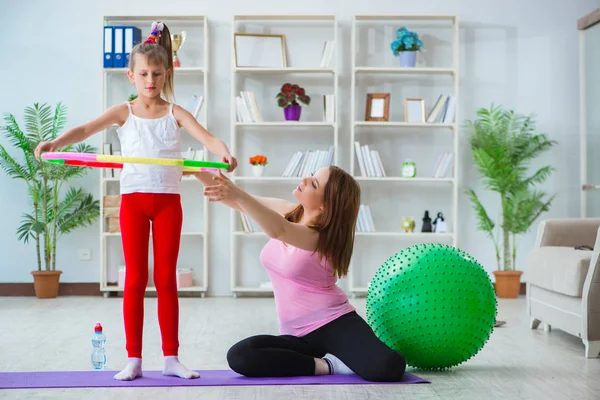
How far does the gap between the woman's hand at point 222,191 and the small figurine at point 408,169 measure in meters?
3.90

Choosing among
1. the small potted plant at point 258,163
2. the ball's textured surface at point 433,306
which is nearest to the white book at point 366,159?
the small potted plant at point 258,163

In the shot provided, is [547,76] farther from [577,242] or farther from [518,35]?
[577,242]

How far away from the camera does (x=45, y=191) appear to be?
6207 millimetres

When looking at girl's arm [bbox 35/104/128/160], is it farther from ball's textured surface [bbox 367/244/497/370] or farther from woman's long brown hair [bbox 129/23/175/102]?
ball's textured surface [bbox 367/244/497/370]

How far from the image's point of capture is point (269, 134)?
6.61 m

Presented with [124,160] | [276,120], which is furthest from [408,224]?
[124,160]

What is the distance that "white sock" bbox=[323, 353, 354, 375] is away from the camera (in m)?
3.17

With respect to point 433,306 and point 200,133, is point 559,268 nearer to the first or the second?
point 433,306

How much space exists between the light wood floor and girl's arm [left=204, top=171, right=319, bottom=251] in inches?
20.9

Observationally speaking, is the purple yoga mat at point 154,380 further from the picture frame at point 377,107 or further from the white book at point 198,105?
the picture frame at point 377,107

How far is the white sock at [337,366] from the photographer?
10.4ft

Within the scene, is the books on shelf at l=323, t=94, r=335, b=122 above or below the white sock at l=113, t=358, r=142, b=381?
above

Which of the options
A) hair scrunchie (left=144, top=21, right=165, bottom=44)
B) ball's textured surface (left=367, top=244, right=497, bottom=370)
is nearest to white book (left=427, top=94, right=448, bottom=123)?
ball's textured surface (left=367, top=244, right=497, bottom=370)

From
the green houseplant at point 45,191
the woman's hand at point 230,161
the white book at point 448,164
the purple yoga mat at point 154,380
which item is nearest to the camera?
the woman's hand at point 230,161
